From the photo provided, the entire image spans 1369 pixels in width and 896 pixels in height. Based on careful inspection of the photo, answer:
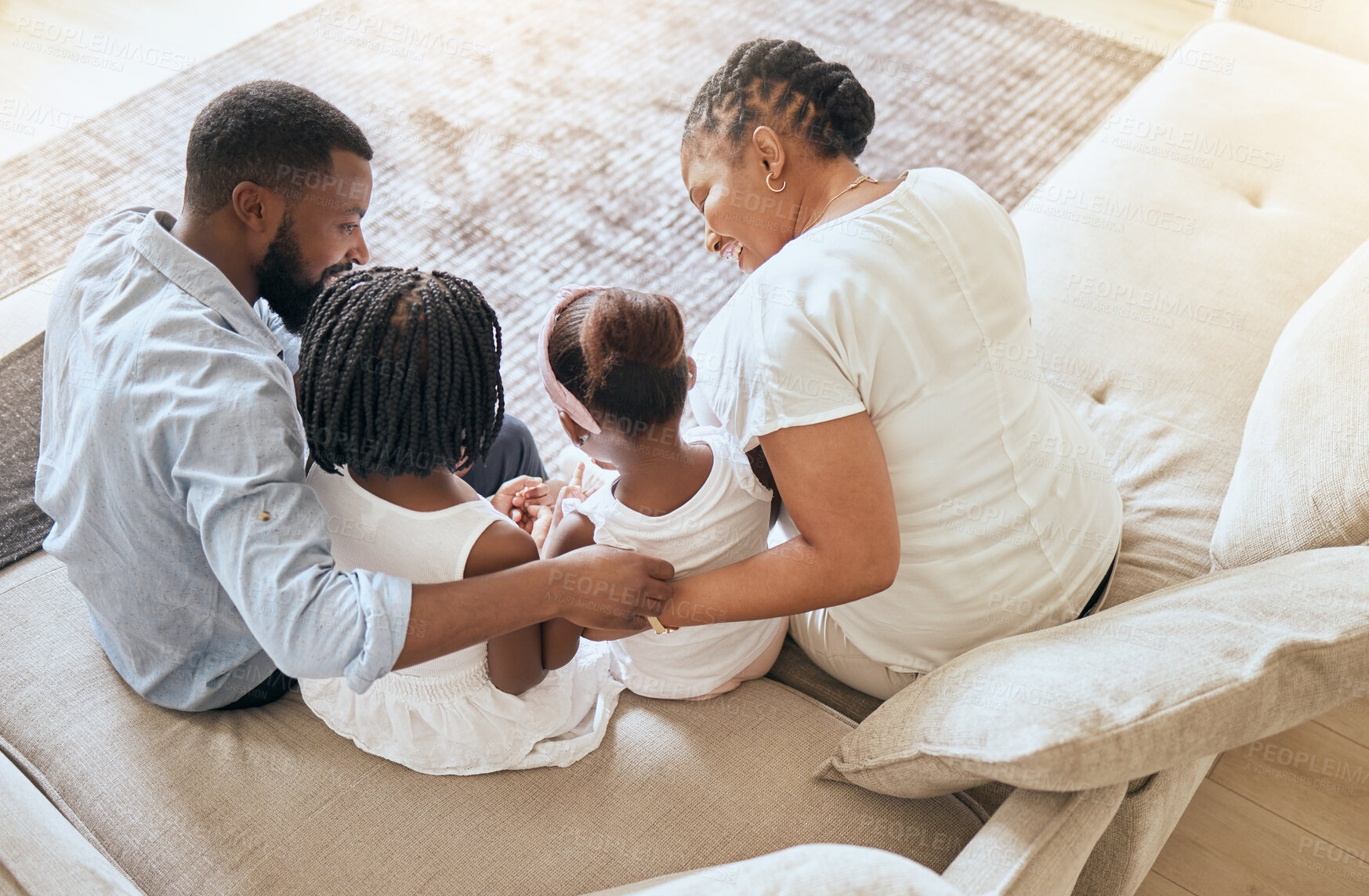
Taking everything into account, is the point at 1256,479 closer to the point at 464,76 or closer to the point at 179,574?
the point at 179,574

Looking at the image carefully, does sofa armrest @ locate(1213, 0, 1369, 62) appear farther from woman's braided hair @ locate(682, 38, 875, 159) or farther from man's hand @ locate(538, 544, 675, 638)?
man's hand @ locate(538, 544, 675, 638)

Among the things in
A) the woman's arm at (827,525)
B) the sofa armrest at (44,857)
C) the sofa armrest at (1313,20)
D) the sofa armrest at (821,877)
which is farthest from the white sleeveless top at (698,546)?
the sofa armrest at (1313,20)

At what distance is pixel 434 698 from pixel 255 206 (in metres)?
0.66

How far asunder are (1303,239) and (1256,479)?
817 mm

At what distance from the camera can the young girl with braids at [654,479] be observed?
1157mm

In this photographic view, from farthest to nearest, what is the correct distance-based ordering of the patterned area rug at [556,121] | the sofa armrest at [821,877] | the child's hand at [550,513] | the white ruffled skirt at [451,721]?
the patterned area rug at [556,121] < the child's hand at [550,513] < the white ruffled skirt at [451,721] < the sofa armrest at [821,877]

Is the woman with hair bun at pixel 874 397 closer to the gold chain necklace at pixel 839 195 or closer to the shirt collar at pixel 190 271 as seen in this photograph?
the gold chain necklace at pixel 839 195

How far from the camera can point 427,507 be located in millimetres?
1132

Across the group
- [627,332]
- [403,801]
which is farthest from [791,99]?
[403,801]

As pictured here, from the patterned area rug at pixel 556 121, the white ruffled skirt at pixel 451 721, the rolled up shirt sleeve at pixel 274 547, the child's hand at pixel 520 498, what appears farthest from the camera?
the patterned area rug at pixel 556 121

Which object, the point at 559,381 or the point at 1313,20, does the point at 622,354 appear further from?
the point at 1313,20

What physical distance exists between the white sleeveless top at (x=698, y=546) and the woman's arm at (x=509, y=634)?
13 centimetres

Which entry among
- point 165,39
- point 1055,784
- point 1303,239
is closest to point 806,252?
point 1055,784

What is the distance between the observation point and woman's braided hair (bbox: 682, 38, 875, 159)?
4.00 feet
